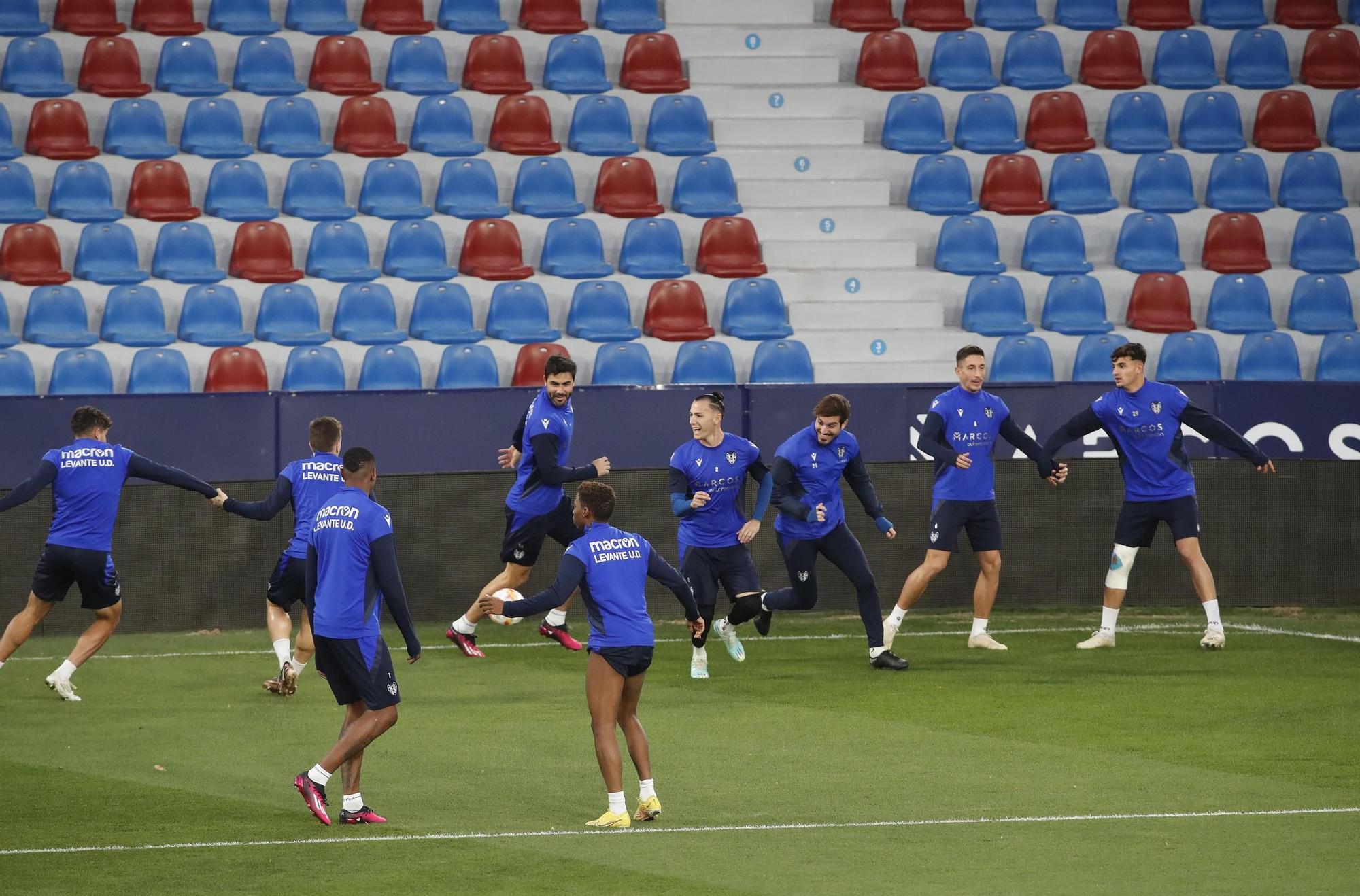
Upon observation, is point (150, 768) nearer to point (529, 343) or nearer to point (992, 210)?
point (529, 343)

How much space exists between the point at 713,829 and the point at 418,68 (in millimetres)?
14633

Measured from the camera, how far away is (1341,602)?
17.4 metres

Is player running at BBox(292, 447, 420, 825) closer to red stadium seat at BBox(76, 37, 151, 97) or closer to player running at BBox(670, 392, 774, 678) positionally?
player running at BBox(670, 392, 774, 678)

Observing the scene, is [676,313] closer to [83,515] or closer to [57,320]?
[57,320]

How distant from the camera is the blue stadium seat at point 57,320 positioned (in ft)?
62.2

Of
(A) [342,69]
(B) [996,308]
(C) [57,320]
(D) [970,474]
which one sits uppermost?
(A) [342,69]

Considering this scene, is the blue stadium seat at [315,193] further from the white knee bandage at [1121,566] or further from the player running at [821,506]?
the white knee bandage at [1121,566]

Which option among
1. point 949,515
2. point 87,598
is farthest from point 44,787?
point 949,515

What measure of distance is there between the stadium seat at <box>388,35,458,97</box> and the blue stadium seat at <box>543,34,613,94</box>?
Result: 1200 mm

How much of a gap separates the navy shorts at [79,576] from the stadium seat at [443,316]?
7.17 metres

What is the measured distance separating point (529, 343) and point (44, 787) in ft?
33.7

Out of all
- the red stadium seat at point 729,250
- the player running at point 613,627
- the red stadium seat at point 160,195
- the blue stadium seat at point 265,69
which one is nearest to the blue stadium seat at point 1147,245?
the red stadium seat at point 729,250

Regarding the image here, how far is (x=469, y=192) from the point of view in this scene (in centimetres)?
2091

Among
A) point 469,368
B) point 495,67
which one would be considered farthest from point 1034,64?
point 469,368
